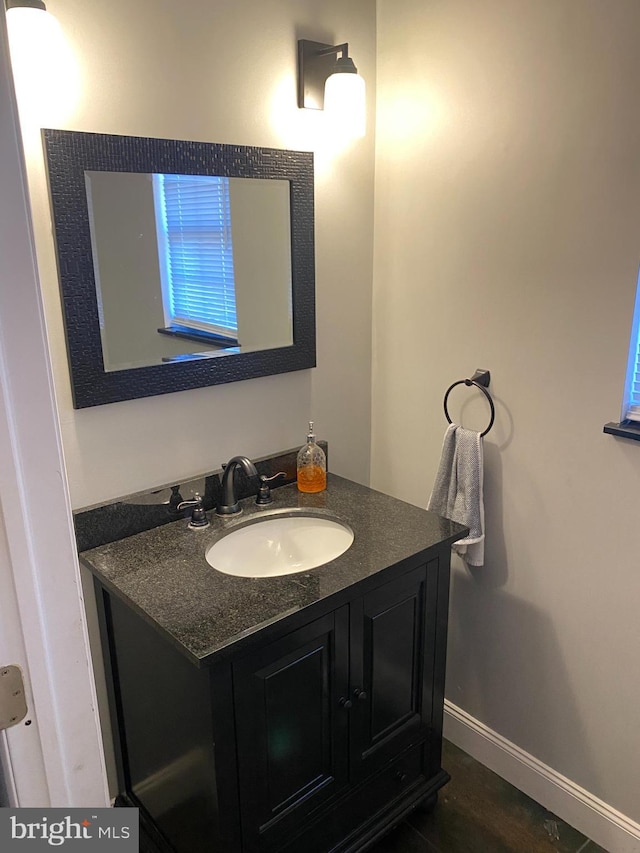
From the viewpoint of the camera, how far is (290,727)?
1.48 meters

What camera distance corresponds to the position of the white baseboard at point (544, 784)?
1830mm

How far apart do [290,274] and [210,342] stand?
1.05ft

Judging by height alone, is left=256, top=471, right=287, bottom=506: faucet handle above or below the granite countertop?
above

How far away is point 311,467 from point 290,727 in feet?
2.35

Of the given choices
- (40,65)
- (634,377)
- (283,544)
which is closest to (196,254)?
(40,65)

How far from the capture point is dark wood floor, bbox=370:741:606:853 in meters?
1.85

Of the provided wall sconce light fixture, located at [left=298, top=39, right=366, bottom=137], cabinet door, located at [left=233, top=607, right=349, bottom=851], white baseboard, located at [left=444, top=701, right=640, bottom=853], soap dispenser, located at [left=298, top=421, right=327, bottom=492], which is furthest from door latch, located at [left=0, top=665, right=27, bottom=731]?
white baseboard, located at [left=444, top=701, right=640, bottom=853]

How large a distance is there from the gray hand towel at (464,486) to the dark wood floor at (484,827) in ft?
2.35

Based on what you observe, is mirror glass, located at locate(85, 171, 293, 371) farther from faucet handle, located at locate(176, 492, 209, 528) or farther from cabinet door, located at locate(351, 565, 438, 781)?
cabinet door, located at locate(351, 565, 438, 781)

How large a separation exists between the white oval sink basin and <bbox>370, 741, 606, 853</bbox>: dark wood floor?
0.83m

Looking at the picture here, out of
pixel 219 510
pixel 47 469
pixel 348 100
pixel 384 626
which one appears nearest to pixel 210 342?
pixel 219 510

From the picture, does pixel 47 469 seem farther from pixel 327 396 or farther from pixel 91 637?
pixel 327 396

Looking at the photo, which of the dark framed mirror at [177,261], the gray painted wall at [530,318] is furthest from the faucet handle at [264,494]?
the gray painted wall at [530,318]

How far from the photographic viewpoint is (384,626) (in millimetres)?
1626
